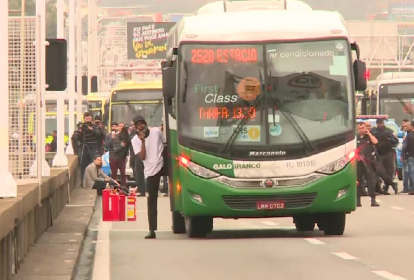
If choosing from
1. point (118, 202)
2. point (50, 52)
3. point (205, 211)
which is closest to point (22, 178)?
point (50, 52)

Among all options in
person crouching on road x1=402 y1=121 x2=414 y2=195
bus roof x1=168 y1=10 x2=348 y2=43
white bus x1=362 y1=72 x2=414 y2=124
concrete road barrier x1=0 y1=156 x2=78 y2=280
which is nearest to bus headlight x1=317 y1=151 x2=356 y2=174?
bus roof x1=168 y1=10 x2=348 y2=43

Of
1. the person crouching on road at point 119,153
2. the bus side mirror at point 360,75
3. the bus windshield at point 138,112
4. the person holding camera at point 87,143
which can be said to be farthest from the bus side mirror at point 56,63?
the bus windshield at point 138,112

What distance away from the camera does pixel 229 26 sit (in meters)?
20.8

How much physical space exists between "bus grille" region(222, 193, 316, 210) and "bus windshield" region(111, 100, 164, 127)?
26.3m

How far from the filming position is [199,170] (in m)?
20.1

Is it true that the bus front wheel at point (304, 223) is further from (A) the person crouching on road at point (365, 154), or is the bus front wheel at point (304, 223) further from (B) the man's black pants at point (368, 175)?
(A) the person crouching on road at point (365, 154)

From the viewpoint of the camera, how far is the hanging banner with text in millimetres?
122125

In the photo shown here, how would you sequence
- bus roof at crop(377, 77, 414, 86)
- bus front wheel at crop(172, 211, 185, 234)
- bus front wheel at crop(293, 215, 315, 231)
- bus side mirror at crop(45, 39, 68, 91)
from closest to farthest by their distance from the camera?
bus side mirror at crop(45, 39, 68, 91) → bus front wheel at crop(293, 215, 315, 231) → bus front wheel at crop(172, 211, 185, 234) → bus roof at crop(377, 77, 414, 86)

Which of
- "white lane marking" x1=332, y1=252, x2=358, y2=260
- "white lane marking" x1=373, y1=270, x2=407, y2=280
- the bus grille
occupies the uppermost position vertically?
the bus grille

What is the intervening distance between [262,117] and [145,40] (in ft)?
337

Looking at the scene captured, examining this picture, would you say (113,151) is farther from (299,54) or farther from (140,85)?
(299,54)

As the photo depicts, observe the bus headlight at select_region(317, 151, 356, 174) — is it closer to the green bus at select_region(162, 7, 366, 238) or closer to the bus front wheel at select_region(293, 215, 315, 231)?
the green bus at select_region(162, 7, 366, 238)

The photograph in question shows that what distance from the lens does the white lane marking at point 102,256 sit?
1511cm

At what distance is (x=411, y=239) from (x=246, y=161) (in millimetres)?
2340
